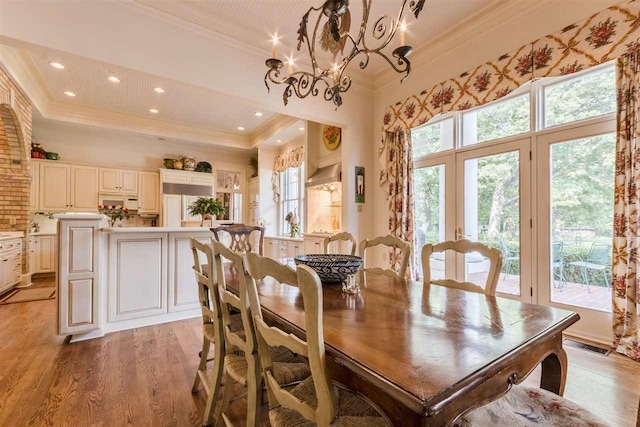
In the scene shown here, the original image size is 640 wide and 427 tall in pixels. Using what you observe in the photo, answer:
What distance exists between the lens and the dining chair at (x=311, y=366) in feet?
2.50

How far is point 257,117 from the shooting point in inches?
222

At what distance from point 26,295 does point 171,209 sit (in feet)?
8.94

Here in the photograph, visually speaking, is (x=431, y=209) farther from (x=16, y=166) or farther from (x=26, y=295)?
(x=16, y=166)

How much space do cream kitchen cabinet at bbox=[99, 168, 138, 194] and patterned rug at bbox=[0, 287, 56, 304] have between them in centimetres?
221

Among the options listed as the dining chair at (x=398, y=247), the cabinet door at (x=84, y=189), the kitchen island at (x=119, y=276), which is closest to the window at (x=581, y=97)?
the dining chair at (x=398, y=247)

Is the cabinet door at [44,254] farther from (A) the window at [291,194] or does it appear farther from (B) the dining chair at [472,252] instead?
(B) the dining chair at [472,252]

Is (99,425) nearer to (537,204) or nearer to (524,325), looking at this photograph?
(524,325)

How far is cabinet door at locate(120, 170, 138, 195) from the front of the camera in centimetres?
609

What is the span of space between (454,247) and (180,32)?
315cm

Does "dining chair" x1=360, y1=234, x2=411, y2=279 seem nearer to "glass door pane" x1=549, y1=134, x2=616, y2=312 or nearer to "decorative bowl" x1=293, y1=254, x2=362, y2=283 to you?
"decorative bowl" x1=293, y1=254, x2=362, y2=283

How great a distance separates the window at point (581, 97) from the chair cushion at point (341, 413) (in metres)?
3.03

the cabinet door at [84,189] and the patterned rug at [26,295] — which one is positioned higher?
the cabinet door at [84,189]

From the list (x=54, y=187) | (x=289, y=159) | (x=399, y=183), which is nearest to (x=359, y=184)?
(x=399, y=183)

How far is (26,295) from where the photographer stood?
4.11 m
